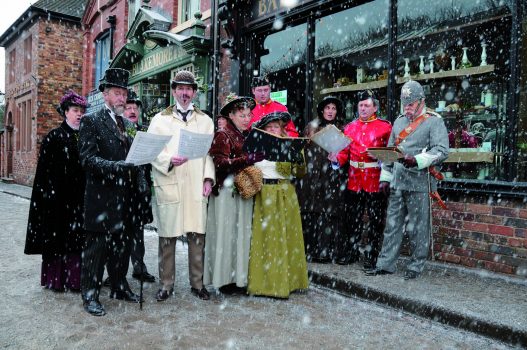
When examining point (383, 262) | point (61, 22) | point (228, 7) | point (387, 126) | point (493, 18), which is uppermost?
point (61, 22)

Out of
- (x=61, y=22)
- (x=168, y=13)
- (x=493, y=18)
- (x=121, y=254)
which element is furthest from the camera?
(x=61, y=22)

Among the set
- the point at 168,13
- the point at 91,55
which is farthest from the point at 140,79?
the point at 91,55

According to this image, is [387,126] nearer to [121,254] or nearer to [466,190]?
[466,190]

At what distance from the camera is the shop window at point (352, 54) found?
7.00 metres

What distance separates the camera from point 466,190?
5.62 meters

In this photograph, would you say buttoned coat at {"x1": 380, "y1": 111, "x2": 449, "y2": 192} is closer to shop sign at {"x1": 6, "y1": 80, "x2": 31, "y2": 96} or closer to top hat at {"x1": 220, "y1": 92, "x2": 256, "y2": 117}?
top hat at {"x1": 220, "y1": 92, "x2": 256, "y2": 117}

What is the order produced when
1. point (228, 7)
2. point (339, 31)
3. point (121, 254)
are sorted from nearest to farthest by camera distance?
point (121, 254) → point (339, 31) → point (228, 7)

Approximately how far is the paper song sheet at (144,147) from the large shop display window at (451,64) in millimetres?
3913

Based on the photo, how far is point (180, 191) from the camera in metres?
4.48

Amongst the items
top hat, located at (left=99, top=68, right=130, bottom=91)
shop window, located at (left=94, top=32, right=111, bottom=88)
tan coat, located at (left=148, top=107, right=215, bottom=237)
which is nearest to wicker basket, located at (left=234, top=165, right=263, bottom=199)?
tan coat, located at (left=148, top=107, right=215, bottom=237)

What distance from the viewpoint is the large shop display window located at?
18.5 ft

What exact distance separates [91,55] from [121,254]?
14930mm

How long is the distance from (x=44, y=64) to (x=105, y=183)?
724 inches

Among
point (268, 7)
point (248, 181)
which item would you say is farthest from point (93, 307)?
point (268, 7)
